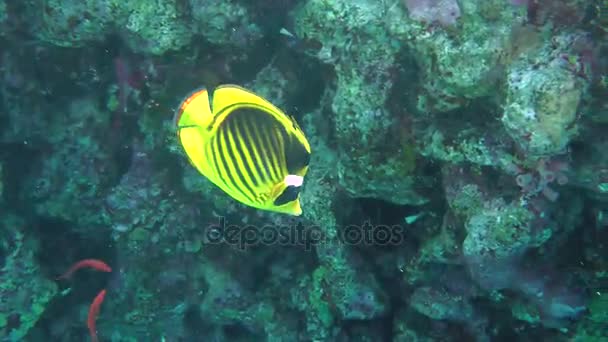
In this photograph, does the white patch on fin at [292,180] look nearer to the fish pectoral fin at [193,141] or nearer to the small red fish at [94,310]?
the fish pectoral fin at [193,141]

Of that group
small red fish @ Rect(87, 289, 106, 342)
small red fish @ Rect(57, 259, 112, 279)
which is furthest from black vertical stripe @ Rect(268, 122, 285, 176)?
small red fish @ Rect(87, 289, 106, 342)

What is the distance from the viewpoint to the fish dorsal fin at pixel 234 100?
169cm

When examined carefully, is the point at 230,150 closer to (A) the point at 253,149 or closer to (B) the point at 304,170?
(A) the point at 253,149

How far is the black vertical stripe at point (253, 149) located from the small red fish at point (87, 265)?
359cm

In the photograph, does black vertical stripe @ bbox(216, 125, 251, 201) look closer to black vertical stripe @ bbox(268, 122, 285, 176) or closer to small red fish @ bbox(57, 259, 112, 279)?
black vertical stripe @ bbox(268, 122, 285, 176)

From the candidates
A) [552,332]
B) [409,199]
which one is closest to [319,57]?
[409,199]

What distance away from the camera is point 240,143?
1.74 meters

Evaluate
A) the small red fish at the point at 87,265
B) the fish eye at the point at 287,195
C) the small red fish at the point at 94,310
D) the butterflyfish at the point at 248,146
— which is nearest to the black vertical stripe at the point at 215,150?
the butterflyfish at the point at 248,146

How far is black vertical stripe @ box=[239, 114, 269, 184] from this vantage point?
1.73 m

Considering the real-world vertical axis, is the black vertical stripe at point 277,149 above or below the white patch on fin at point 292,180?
above

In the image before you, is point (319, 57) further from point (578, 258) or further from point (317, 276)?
point (578, 258)

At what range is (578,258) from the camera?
3094mm

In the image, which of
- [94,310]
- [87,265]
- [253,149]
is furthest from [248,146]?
[94,310]

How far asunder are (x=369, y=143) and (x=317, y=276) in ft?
4.64
